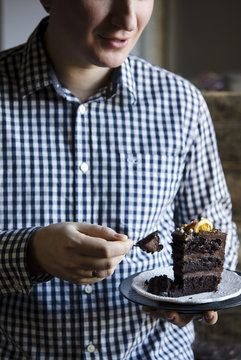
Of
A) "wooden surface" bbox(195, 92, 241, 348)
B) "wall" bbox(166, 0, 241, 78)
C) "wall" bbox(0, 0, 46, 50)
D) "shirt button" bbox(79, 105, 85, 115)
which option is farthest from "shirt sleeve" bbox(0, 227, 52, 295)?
"wall" bbox(166, 0, 241, 78)

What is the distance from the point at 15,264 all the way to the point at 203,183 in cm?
58

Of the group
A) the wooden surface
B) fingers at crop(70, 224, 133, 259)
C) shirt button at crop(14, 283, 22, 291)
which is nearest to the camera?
fingers at crop(70, 224, 133, 259)

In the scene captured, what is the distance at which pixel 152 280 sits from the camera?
1222mm

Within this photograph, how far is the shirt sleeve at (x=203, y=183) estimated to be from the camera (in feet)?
4.91

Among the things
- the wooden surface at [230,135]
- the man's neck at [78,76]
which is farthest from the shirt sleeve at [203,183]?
the wooden surface at [230,135]

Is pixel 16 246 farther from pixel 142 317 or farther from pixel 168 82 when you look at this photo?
pixel 168 82

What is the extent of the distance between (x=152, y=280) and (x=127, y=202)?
0.79 ft

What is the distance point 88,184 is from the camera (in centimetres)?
136

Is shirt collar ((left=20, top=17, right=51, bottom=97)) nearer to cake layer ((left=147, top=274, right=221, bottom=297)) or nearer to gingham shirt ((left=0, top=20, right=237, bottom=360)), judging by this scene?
gingham shirt ((left=0, top=20, right=237, bottom=360))

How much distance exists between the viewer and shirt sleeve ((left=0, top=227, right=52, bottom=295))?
1192 mm

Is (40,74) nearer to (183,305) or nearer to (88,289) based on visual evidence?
(88,289)

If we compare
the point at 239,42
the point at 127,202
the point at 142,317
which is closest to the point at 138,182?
the point at 127,202

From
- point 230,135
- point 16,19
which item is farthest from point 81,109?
point 16,19

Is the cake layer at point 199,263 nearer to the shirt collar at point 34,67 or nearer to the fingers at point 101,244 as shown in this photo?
the fingers at point 101,244
